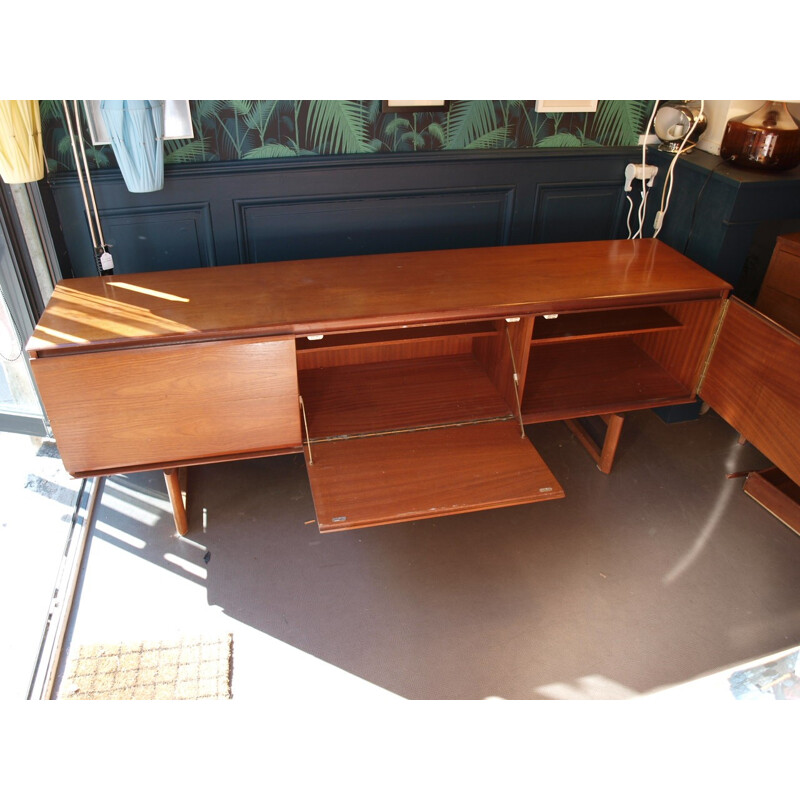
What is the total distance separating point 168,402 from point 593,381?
1355 millimetres

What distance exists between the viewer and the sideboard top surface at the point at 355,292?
5.63 feet

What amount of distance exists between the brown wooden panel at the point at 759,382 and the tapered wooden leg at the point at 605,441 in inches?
11.8

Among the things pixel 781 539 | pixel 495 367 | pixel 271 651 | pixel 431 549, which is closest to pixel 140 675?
pixel 271 651

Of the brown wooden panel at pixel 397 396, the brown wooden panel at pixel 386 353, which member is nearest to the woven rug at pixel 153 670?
the brown wooden panel at pixel 397 396

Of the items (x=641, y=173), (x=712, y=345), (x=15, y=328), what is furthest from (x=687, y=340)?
(x=15, y=328)

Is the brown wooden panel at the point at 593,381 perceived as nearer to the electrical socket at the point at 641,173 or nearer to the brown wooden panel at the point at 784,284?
Answer: the brown wooden panel at the point at 784,284

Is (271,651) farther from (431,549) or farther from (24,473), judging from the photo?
(24,473)

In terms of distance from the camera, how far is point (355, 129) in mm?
2188

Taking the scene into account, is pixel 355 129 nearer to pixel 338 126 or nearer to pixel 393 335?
pixel 338 126

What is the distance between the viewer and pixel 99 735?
0.52 feet

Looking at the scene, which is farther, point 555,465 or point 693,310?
point 555,465

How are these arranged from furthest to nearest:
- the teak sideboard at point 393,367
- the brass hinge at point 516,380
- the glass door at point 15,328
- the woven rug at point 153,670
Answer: the brass hinge at point 516,380, the glass door at point 15,328, the teak sideboard at point 393,367, the woven rug at point 153,670

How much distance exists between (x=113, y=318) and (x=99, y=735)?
1736 mm

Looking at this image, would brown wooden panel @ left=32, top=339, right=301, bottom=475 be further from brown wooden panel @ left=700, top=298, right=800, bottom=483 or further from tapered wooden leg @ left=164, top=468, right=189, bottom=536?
brown wooden panel @ left=700, top=298, right=800, bottom=483
